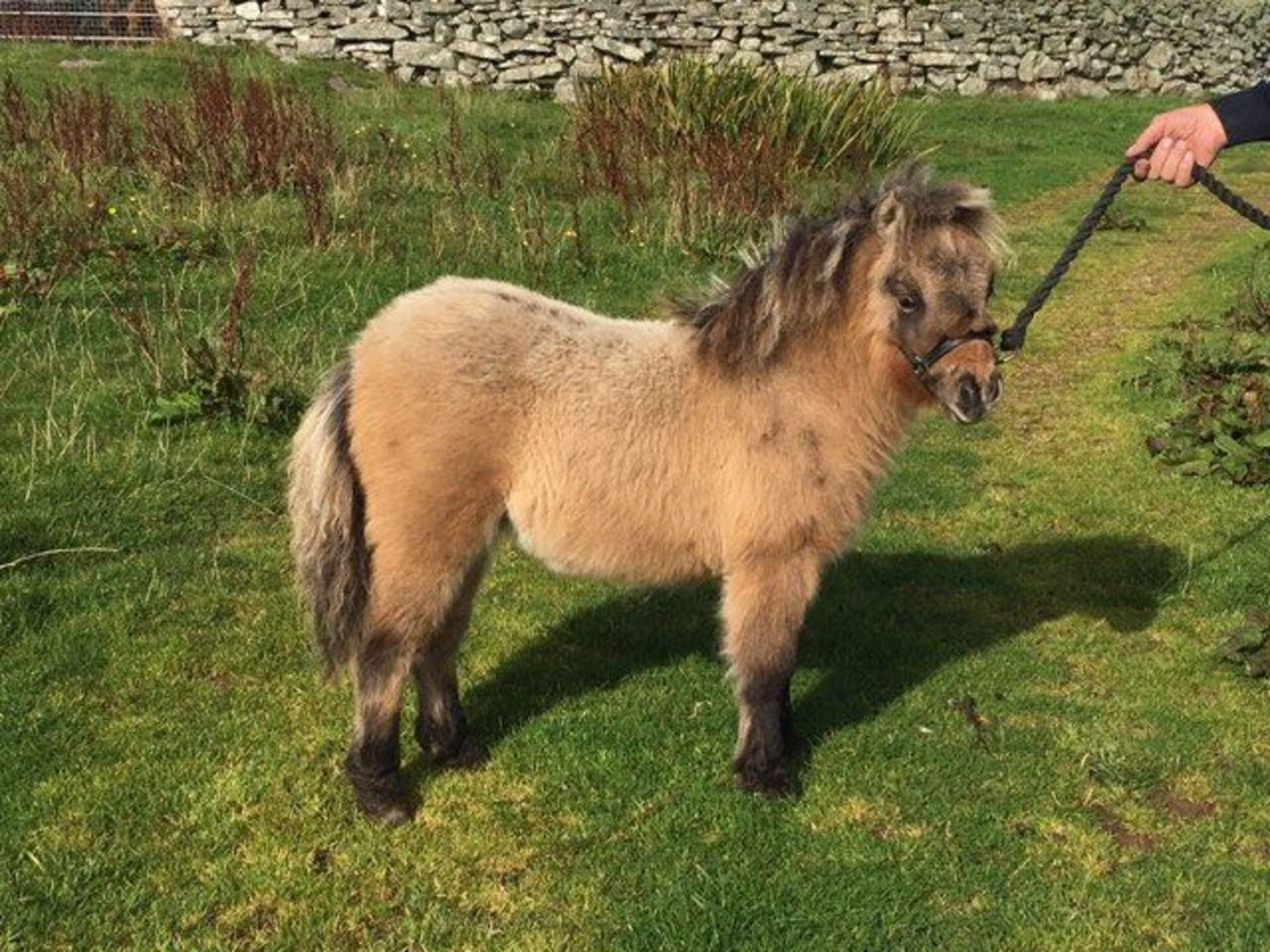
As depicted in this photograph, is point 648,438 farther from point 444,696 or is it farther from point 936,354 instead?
point 444,696

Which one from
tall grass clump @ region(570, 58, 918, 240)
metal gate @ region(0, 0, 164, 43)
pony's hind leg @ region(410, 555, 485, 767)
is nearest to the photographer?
pony's hind leg @ region(410, 555, 485, 767)

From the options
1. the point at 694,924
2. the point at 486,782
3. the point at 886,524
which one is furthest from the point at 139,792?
the point at 886,524

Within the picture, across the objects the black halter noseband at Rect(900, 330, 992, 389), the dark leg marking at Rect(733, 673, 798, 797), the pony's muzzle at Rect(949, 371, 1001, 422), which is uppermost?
the black halter noseband at Rect(900, 330, 992, 389)

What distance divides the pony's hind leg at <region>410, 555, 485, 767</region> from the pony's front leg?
0.98 meters

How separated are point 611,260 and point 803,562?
6838mm

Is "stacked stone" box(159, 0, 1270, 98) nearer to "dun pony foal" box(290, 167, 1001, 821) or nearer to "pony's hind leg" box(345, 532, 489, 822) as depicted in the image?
"dun pony foal" box(290, 167, 1001, 821)

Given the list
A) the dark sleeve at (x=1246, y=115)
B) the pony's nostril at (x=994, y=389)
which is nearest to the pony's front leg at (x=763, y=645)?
the pony's nostril at (x=994, y=389)

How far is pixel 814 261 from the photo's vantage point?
4.14 m

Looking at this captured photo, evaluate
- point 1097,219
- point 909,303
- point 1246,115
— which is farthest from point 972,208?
point 1246,115

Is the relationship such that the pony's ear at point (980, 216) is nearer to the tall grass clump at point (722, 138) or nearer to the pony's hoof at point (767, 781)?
the pony's hoof at point (767, 781)

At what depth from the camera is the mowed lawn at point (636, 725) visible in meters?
3.69

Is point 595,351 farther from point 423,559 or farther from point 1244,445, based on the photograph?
point 1244,445

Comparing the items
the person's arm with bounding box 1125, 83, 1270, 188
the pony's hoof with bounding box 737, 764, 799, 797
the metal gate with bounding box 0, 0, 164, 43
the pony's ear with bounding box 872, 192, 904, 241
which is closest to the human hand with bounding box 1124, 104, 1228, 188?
the person's arm with bounding box 1125, 83, 1270, 188

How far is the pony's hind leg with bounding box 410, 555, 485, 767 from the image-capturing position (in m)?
4.40
